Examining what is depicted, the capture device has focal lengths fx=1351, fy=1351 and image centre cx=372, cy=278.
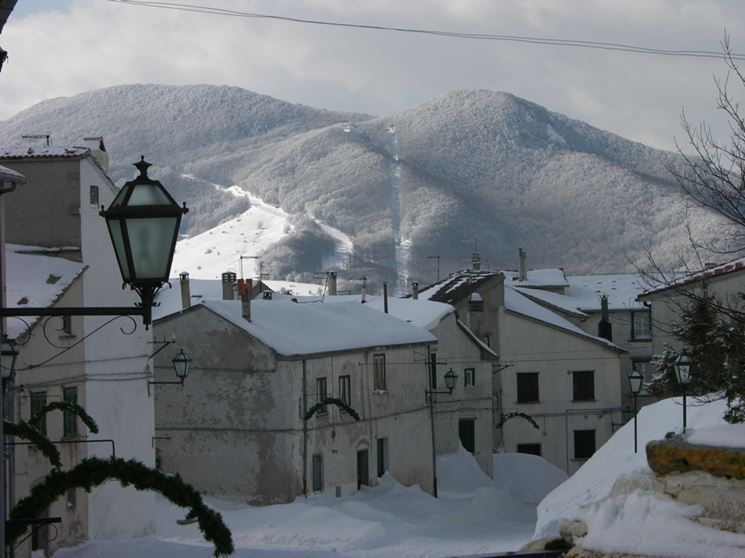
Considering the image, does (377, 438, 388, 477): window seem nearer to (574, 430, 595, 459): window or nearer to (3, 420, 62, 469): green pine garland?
(574, 430, 595, 459): window

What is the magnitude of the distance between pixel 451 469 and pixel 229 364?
1338cm

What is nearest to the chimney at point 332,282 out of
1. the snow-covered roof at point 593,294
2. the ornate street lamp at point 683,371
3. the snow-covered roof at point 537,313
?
the snow-covered roof at point 593,294

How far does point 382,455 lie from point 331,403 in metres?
5.12

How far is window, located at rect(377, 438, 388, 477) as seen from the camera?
4281cm

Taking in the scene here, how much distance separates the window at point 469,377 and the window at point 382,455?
966cm

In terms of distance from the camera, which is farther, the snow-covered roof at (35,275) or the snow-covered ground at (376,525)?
the snow-covered roof at (35,275)

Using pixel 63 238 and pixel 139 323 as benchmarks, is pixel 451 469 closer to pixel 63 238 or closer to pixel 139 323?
pixel 139 323

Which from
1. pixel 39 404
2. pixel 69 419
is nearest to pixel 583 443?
pixel 69 419

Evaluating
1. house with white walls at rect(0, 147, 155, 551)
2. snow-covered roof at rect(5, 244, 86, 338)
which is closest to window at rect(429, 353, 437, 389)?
house with white walls at rect(0, 147, 155, 551)

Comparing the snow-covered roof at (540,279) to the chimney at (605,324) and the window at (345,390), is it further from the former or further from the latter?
the window at (345,390)

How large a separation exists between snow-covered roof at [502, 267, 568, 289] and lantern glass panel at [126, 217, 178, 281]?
62625mm

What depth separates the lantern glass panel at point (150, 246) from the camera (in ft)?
23.9

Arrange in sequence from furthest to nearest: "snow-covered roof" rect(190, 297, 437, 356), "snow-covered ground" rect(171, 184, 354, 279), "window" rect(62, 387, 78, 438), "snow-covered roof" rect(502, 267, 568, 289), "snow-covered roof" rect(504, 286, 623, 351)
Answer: "snow-covered ground" rect(171, 184, 354, 279) → "snow-covered roof" rect(502, 267, 568, 289) → "snow-covered roof" rect(504, 286, 623, 351) → "snow-covered roof" rect(190, 297, 437, 356) → "window" rect(62, 387, 78, 438)

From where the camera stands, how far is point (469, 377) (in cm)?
5256
